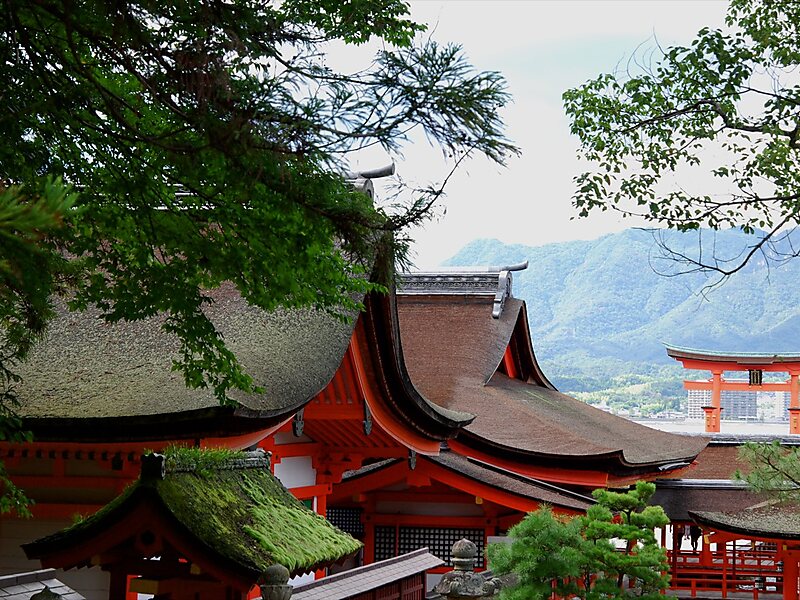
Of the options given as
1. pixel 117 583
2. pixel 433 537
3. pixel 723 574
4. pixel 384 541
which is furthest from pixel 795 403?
pixel 117 583

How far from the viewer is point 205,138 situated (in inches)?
152

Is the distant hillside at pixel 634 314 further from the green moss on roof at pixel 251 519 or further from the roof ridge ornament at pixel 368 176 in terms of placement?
the green moss on roof at pixel 251 519

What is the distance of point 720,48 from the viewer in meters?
7.14

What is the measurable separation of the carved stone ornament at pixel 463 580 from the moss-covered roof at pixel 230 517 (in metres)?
1.91

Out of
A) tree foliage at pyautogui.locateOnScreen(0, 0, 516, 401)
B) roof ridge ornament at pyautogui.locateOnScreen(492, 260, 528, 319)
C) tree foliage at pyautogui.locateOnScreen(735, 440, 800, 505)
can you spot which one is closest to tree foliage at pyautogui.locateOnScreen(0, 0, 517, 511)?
tree foliage at pyautogui.locateOnScreen(0, 0, 516, 401)

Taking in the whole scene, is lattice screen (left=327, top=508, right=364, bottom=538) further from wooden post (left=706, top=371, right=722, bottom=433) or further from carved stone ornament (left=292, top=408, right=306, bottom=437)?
wooden post (left=706, top=371, right=722, bottom=433)

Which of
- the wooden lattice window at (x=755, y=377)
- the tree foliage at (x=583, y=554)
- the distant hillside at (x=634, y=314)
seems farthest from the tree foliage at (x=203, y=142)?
the distant hillside at (x=634, y=314)

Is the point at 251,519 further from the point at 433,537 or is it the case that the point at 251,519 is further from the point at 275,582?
the point at 433,537

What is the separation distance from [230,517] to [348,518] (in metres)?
8.46

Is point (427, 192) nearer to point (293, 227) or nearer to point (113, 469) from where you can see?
point (293, 227)

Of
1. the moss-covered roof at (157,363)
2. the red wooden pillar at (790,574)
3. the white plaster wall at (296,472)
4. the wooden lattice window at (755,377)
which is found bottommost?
the red wooden pillar at (790,574)

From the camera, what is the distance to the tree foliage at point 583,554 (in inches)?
345

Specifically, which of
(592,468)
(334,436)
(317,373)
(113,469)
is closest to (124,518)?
(113,469)

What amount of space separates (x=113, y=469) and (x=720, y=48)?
4909 mm
